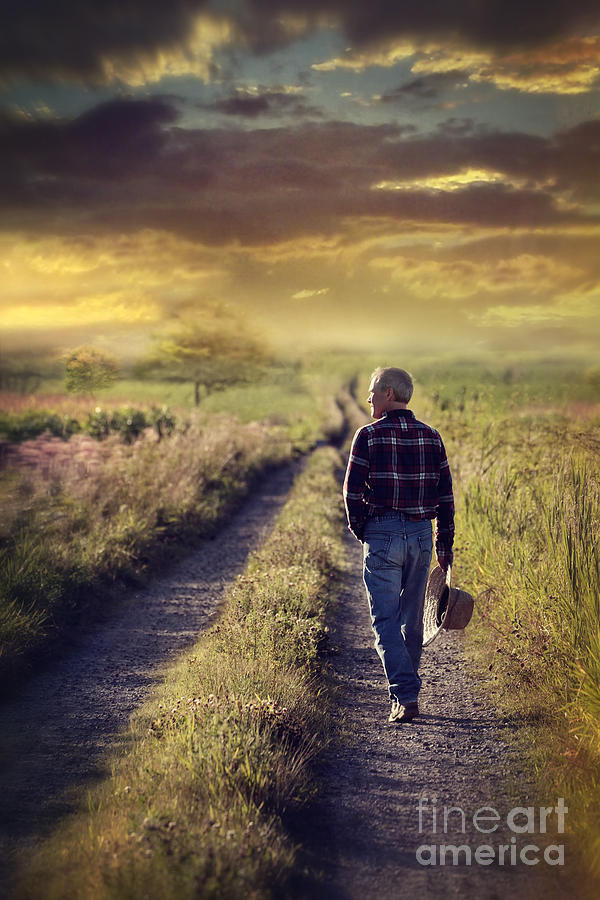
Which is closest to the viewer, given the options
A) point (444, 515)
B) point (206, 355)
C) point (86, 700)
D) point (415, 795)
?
point (415, 795)

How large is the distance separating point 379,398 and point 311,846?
2511mm

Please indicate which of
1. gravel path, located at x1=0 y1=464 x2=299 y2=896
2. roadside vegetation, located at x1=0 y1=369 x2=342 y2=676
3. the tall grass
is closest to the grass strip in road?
gravel path, located at x1=0 y1=464 x2=299 y2=896

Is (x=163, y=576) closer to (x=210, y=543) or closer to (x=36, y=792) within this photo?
(x=210, y=543)

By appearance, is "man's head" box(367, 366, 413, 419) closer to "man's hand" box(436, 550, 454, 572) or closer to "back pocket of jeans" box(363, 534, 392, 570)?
"back pocket of jeans" box(363, 534, 392, 570)

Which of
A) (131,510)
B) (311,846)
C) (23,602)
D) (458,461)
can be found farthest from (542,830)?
(131,510)

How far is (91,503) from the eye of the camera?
9.75m

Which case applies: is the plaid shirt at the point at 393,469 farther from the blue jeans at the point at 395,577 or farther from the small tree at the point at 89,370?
the small tree at the point at 89,370

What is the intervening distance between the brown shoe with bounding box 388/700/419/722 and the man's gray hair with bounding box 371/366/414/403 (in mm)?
1935

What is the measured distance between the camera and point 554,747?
4.05 meters

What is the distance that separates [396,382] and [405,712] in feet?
6.86

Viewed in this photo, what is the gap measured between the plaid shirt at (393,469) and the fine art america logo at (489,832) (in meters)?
1.64

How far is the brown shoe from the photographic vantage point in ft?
14.6

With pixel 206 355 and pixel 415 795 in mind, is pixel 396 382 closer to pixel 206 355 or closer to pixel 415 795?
pixel 415 795

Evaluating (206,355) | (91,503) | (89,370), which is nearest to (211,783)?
(91,503)
